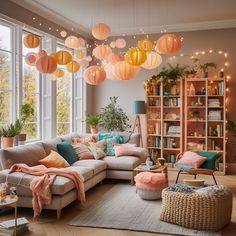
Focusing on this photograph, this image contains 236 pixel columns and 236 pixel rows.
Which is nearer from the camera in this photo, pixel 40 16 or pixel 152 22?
pixel 40 16

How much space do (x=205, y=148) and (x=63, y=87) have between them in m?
3.50

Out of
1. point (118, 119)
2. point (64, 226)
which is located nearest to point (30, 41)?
point (64, 226)

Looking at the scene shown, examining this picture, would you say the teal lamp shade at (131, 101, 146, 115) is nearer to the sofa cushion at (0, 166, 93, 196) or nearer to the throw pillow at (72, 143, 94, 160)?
the throw pillow at (72, 143, 94, 160)

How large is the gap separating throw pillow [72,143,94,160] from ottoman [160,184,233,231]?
8.08 feet

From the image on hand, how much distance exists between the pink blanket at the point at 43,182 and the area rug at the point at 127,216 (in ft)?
1.28

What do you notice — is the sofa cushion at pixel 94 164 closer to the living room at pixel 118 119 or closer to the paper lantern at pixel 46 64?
the living room at pixel 118 119

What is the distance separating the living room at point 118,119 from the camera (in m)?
4.33

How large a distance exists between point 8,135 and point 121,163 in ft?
6.92

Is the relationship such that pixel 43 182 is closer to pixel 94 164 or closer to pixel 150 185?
pixel 94 164

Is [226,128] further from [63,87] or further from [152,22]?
[63,87]

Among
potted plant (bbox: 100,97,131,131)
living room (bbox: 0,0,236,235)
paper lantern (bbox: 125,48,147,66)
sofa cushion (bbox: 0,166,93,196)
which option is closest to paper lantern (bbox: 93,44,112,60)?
living room (bbox: 0,0,236,235)

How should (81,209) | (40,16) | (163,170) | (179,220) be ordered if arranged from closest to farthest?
(179,220), (81,209), (163,170), (40,16)

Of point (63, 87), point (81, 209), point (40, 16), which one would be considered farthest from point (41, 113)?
point (81, 209)

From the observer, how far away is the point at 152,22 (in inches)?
302
